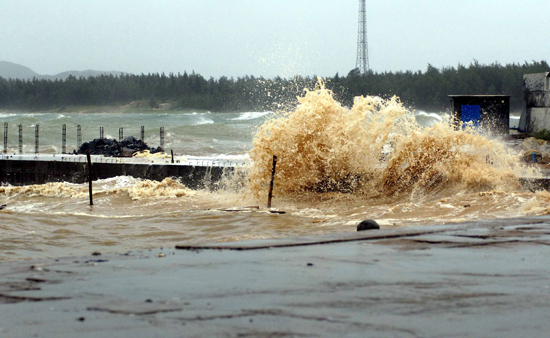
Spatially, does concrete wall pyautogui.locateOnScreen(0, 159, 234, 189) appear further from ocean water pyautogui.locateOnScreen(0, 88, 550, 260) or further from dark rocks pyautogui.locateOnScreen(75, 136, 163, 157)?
dark rocks pyautogui.locateOnScreen(75, 136, 163, 157)

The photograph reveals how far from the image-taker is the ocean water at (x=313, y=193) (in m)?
11.4

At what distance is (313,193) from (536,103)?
14.4m

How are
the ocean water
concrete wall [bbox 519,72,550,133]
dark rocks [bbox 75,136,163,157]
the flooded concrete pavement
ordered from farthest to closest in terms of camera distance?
dark rocks [bbox 75,136,163,157] < concrete wall [bbox 519,72,550,133] < the ocean water < the flooded concrete pavement

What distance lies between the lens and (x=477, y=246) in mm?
5148

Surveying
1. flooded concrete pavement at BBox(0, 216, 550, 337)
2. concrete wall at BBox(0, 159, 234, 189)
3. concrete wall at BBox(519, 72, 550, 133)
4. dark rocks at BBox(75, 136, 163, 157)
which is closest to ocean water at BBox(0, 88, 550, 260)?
concrete wall at BBox(0, 159, 234, 189)

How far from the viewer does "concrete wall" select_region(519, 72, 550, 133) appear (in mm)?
25531

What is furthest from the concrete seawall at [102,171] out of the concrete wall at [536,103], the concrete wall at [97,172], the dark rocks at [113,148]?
the concrete wall at [536,103]

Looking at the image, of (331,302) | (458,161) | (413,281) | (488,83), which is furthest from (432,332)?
(488,83)

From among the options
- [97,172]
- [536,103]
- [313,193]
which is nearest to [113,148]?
[97,172]

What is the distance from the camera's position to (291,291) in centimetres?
340

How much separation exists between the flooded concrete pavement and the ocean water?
502 centimetres

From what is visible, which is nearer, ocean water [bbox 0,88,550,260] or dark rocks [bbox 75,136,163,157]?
ocean water [bbox 0,88,550,260]

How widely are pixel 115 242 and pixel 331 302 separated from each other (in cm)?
822

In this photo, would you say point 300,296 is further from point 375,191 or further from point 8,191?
point 8,191
